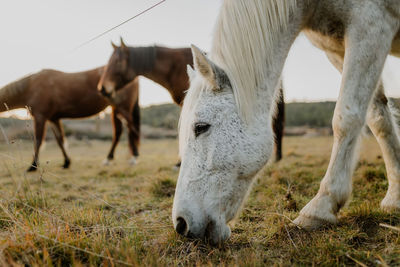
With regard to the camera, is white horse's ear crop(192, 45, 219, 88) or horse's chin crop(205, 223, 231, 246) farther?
white horse's ear crop(192, 45, 219, 88)

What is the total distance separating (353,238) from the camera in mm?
1526

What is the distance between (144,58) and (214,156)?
4.47m

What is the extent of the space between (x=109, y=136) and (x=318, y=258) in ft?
59.5

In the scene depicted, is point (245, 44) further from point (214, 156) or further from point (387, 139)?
point (387, 139)

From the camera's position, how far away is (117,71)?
18.9ft

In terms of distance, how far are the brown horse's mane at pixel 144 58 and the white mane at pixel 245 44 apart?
3.84 metres

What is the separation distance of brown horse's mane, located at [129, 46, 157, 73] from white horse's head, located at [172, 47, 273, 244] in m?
4.07

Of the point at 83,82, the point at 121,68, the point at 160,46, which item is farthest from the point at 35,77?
the point at 160,46

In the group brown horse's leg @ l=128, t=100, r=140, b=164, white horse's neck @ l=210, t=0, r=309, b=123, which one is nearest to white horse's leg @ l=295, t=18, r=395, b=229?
white horse's neck @ l=210, t=0, r=309, b=123

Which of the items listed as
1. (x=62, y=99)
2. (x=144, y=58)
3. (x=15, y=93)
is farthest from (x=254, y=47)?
(x=15, y=93)

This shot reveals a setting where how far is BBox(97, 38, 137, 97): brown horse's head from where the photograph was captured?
573 centimetres

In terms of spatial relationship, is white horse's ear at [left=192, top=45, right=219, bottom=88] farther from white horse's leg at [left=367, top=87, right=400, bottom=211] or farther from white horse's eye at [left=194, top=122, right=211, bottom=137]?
white horse's leg at [left=367, top=87, right=400, bottom=211]

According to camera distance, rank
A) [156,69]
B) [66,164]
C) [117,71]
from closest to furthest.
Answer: [156,69]
[117,71]
[66,164]

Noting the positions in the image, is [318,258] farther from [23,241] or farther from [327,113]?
[327,113]
